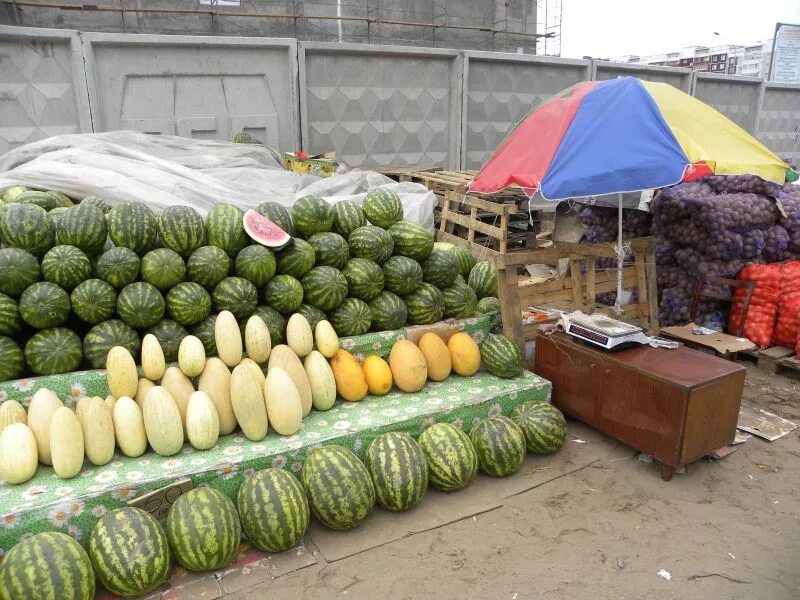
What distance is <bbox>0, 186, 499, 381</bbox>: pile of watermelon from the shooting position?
342 cm

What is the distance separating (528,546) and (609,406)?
52.7 inches

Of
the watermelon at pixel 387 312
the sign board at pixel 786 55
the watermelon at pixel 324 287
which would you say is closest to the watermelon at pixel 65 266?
the watermelon at pixel 324 287

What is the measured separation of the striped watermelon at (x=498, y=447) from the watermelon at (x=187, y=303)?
201cm

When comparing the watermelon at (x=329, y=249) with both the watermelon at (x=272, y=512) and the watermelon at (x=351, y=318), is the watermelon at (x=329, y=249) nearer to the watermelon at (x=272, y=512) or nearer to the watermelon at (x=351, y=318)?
the watermelon at (x=351, y=318)

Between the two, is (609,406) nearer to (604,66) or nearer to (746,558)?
(746,558)

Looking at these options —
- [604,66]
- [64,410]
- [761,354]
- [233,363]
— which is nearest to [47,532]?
[64,410]

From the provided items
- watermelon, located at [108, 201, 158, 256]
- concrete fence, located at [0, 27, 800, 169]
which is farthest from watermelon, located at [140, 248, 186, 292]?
concrete fence, located at [0, 27, 800, 169]

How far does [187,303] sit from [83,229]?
32.3 inches

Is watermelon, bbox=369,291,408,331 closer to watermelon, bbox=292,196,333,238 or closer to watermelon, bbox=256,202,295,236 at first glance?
watermelon, bbox=292,196,333,238

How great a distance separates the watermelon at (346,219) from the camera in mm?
4520

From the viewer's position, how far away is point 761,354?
5770 millimetres

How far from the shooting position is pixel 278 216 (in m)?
4.29

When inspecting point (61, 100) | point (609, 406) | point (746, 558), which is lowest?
point (746, 558)

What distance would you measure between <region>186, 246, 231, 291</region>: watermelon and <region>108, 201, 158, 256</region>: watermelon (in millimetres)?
308
